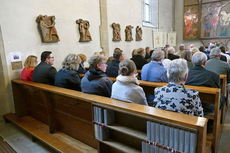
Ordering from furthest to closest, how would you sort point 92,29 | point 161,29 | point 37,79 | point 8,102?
point 161,29
point 92,29
point 8,102
point 37,79

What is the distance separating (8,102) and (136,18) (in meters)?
6.32

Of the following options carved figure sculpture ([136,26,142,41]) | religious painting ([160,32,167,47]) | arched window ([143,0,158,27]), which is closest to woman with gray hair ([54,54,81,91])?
carved figure sculpture ([136,26,142,41])

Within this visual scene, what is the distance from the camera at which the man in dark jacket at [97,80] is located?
7.79 feet

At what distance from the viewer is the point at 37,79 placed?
346 cm

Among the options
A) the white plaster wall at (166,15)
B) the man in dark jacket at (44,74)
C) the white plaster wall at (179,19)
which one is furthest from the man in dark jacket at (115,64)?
the white plaster wall at (179,19)

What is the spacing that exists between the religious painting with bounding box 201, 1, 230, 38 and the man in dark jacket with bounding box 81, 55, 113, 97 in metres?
10.7

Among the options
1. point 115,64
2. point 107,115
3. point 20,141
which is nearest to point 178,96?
point 107,115

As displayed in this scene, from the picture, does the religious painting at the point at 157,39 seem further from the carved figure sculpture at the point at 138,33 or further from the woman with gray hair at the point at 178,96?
the woman with gray hair at the point at 178,96

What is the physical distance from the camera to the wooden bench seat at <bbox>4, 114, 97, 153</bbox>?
2440 millimetres

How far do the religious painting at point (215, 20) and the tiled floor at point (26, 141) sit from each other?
8772mm

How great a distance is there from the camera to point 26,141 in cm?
311

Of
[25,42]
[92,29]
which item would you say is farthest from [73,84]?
[92,29]

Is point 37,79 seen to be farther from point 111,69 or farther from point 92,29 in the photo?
point 92,29

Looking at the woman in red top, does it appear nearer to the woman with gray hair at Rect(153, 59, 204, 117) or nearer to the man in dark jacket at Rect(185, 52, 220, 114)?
the woman with gray hair at Rect(153, 59, 204, 117)
